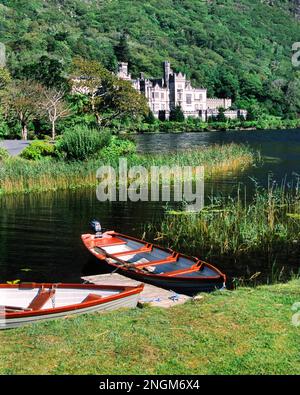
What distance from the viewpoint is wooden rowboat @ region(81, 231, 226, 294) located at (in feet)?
44.0

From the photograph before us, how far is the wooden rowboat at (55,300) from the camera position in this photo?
10.2 meters

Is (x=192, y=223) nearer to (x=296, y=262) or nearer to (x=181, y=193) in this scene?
(x=296, y=262)

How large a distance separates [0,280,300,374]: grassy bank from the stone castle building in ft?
401

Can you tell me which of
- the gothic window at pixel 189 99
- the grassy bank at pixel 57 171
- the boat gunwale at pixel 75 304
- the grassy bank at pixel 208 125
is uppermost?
the gothic window at pixel 189 99

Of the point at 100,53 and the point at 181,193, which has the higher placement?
the point at 100,53

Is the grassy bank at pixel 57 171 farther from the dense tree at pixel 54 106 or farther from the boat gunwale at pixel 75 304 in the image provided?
the dense tree at pixel 54 106

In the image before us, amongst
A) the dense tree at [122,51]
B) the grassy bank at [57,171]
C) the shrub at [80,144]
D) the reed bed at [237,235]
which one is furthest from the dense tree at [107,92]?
the dense tree at [122,51]

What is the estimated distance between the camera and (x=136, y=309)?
35.8ft

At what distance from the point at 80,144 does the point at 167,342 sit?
26.4 metres

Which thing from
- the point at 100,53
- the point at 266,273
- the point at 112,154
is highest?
the point at 100,53

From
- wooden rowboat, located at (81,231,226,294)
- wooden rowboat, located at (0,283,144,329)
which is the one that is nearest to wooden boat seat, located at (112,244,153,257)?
wooden rowboat, located at (81,231,226,294)

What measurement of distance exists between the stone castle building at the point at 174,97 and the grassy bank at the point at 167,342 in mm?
122357
